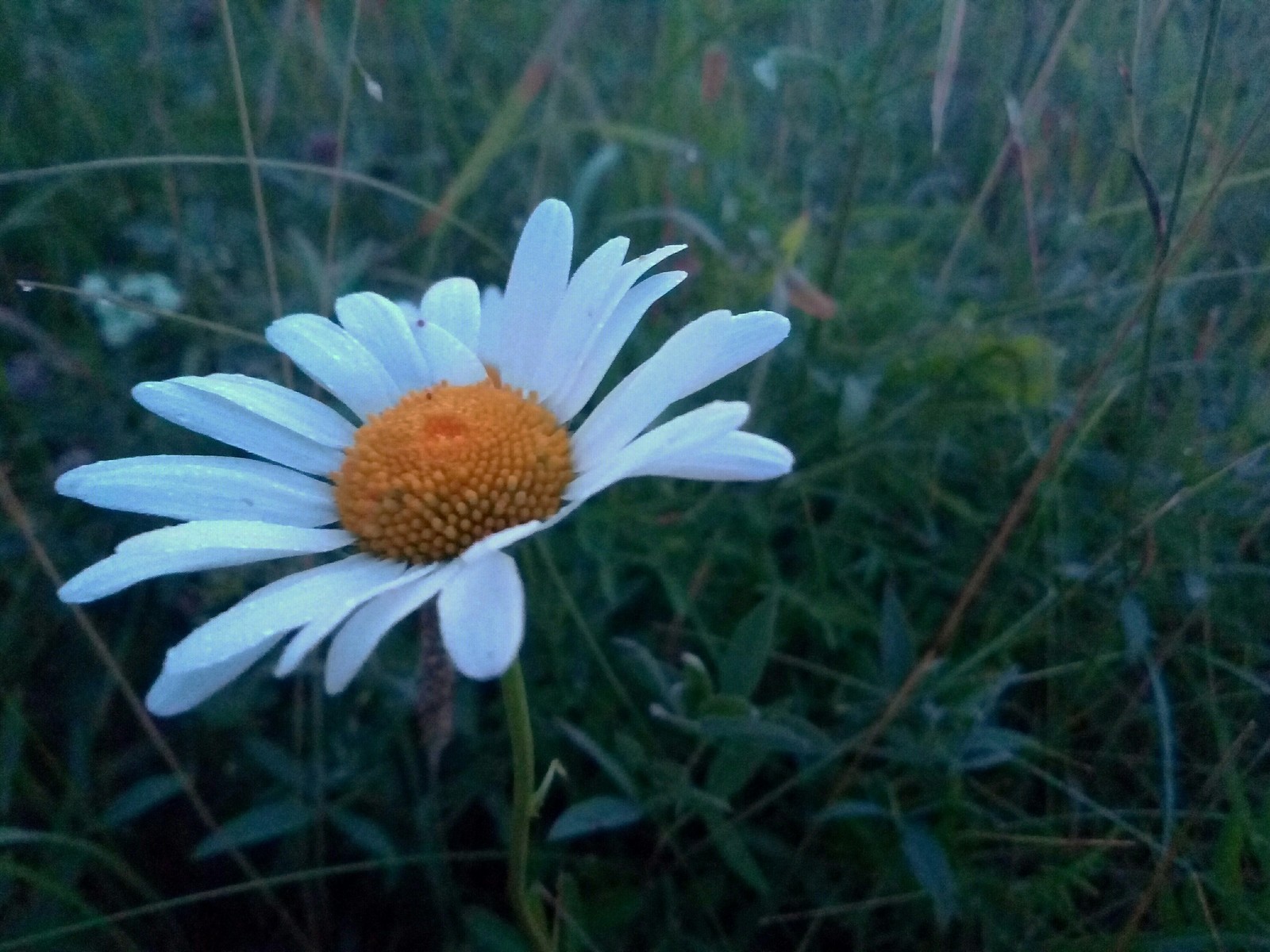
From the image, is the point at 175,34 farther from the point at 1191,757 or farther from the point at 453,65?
the point at 1191,757

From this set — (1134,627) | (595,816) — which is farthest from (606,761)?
(1134,627)

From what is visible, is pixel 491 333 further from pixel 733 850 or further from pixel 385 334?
pixel 733 850

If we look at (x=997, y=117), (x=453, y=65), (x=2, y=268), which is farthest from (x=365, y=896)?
(x=453, y=65)

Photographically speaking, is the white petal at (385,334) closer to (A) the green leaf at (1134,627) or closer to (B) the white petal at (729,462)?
(B) the white petal at (729,462)

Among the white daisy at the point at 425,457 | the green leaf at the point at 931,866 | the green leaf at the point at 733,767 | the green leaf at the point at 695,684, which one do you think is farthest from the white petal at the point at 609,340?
the green leaf at the point at 931,866

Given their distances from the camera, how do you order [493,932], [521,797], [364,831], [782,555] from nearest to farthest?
[521,797]
[493,932]
[364,831]
[782,555]

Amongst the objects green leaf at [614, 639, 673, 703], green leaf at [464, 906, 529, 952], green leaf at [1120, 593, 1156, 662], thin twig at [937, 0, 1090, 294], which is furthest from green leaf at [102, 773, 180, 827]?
thin twig at [937, 0, 1090, 294]

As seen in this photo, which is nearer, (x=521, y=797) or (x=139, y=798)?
(x=521, y=797)

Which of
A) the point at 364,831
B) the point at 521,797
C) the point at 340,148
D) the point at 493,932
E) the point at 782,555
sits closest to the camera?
the point at 521,797

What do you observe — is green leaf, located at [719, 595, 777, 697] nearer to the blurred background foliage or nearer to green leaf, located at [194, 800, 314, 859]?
the blurred background foliage
